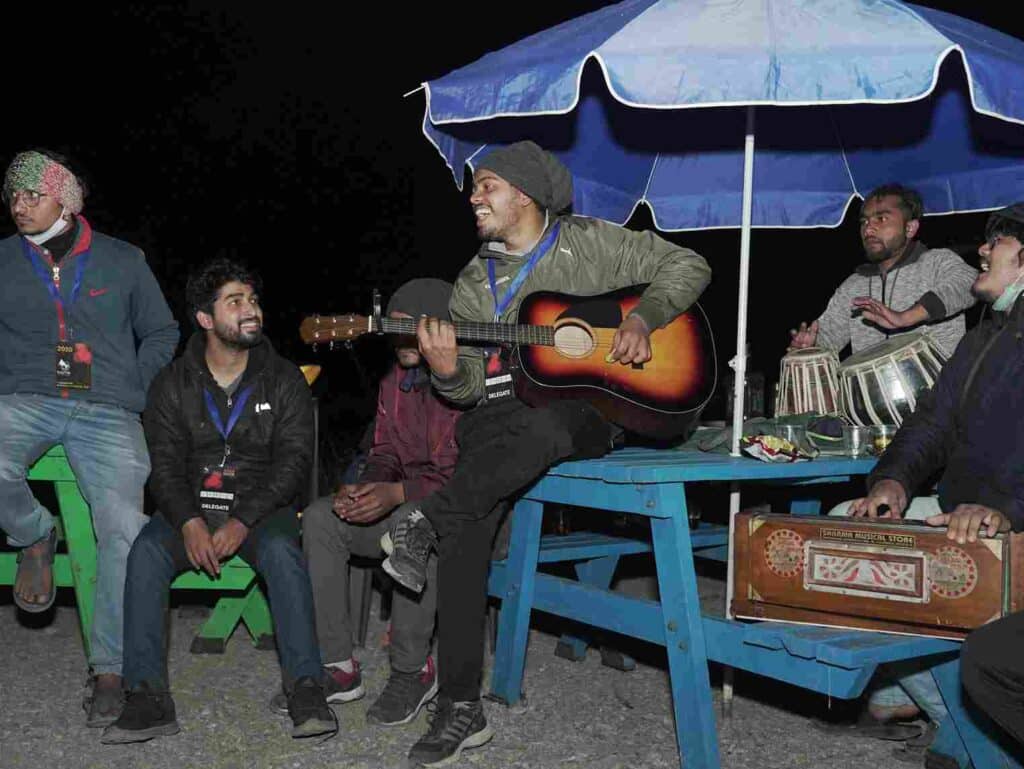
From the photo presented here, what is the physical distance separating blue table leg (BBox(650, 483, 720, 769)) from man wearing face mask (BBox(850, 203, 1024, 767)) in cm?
59

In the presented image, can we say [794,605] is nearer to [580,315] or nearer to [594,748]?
[594,748]

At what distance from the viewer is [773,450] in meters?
3.90

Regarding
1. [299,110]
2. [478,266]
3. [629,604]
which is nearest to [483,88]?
[478,266]

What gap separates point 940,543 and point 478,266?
2.18 meters

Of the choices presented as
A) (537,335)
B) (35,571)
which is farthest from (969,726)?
(35,571)

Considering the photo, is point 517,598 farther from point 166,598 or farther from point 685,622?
point 166,598

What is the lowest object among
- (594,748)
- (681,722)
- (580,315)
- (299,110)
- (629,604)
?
(594,748)

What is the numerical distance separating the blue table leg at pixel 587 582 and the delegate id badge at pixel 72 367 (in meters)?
2.40

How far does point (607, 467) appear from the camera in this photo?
3764 millimetres

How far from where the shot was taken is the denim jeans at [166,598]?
408 centimetres

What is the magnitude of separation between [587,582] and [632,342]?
1.59 meters

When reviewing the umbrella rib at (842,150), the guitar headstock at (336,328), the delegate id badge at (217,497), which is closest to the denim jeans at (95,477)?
the delegate id badge at (217,497)

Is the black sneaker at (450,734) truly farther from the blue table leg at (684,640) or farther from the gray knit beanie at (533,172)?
the gray knit beanie at (533,172)

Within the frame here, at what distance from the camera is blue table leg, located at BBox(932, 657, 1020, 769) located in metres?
3.54
